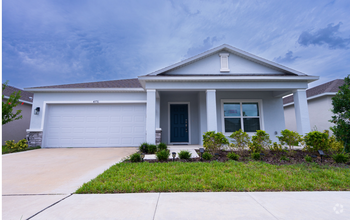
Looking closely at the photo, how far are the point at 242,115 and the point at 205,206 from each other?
316 inches

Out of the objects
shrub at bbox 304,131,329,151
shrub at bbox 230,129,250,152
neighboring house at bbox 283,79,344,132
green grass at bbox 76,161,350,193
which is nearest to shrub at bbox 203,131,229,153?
shrub at bbox 230,129,250,152

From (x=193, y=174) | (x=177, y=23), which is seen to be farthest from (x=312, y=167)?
(x=177, y=23)

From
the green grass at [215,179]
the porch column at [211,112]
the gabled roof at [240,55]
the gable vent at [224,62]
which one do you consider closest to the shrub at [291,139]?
the green grass at [215,179]

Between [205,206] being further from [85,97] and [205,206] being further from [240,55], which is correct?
[85,97]

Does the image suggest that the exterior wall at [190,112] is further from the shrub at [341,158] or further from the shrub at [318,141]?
the shrub at [341,158]

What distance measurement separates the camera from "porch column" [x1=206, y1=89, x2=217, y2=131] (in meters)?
7.84

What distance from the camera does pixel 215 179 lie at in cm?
352

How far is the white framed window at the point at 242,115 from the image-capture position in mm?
9555

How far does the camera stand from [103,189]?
3064 millimetres

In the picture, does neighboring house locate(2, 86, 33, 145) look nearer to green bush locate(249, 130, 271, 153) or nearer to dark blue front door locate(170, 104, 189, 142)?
dark blue front door locate(170, 104, 189, 142)

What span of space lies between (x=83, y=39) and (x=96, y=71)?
11563 millimetres

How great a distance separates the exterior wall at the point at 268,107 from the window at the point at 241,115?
28 cm

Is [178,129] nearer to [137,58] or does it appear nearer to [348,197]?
[348,197]

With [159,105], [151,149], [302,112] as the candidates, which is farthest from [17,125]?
[302,112]
